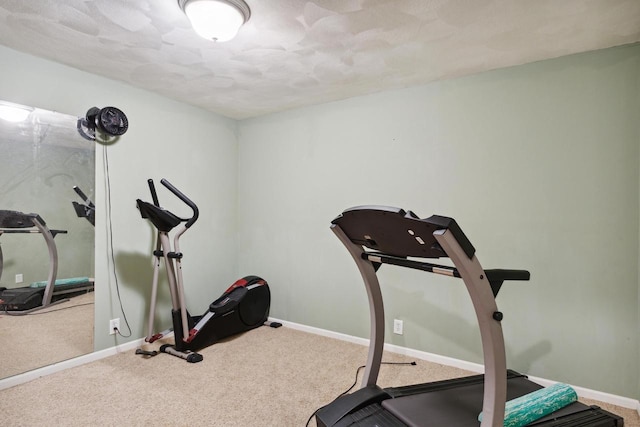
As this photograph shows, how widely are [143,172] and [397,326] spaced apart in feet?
8.31

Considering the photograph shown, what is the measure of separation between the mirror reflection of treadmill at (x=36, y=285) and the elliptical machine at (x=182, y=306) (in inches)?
22.5

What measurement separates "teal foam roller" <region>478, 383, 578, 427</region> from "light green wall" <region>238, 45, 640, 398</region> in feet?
2.36

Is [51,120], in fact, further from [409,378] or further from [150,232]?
[409,378]

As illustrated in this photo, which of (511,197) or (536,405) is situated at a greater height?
(511,197)

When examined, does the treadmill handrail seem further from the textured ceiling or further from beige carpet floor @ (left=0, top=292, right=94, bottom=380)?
beige carpet floor @ (left=0, top=292, right=94, bottom=380)

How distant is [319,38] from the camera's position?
7.08 feet

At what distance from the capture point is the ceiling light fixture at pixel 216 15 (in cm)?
174

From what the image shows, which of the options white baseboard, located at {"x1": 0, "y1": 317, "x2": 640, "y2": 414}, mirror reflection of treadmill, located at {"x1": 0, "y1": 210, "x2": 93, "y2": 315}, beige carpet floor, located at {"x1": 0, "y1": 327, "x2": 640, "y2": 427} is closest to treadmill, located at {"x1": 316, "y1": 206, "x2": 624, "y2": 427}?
beige carpet floor, located at {"x1": 0, "y1": 327, "x2": 640, "y2": 427}

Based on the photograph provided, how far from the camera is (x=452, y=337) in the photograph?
2738 mm

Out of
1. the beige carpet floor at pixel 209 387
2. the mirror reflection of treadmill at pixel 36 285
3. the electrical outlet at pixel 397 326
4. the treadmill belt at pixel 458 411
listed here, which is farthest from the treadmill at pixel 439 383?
the mirror reflection of treadmill at pixel 36 285

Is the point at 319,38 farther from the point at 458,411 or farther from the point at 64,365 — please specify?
the point at 64,365

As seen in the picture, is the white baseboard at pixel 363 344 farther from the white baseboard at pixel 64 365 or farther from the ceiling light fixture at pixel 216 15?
the ceiling light fixture at pixel 216 15

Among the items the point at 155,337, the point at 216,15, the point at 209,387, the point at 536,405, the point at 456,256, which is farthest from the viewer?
the point at 155,337

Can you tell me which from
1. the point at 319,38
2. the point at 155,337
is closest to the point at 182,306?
the point at 155,337
